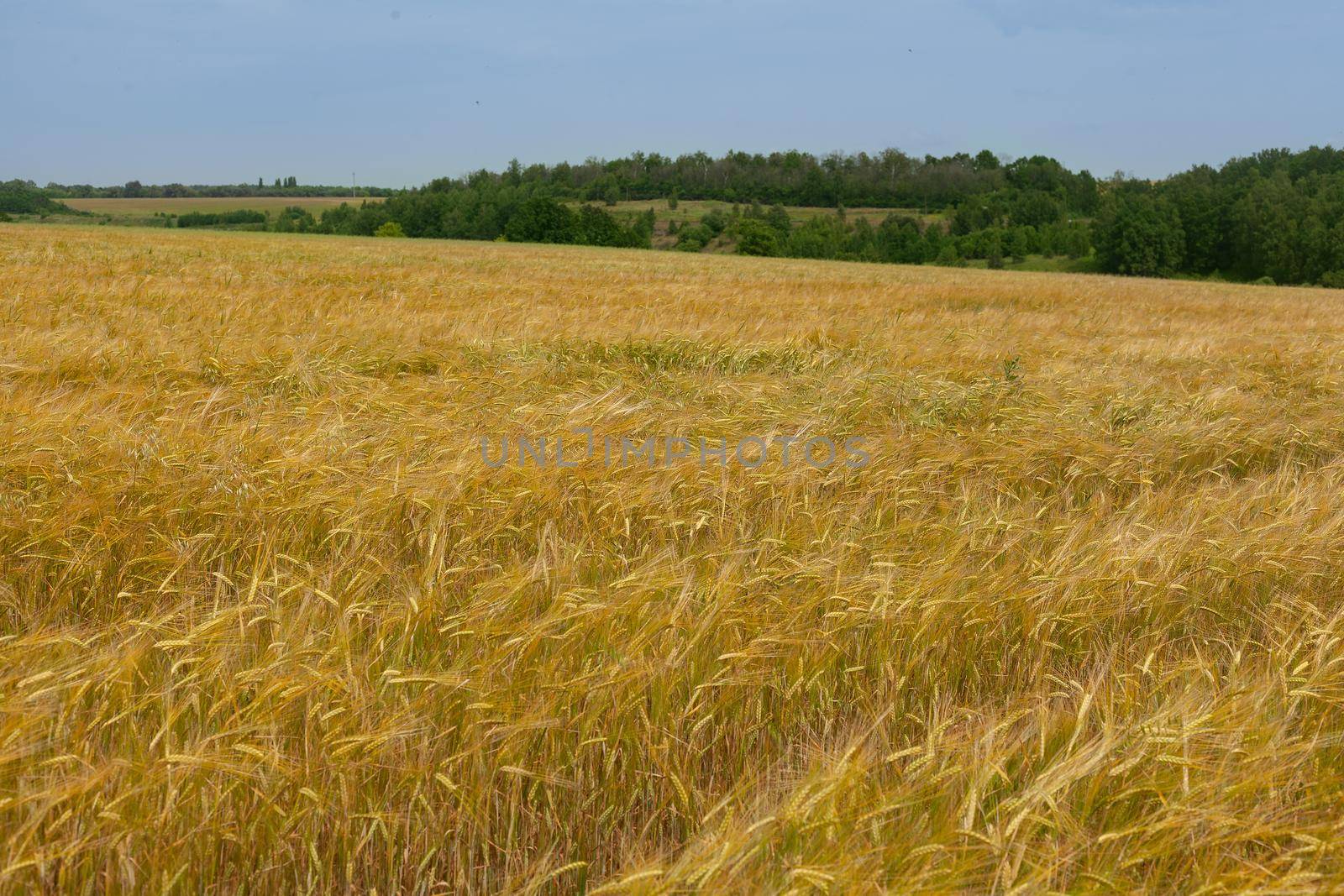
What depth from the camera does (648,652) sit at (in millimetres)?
1622

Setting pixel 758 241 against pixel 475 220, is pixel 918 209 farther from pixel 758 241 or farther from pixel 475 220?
pixel 475 220

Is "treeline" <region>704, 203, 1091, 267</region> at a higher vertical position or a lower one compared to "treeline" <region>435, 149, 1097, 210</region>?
lower

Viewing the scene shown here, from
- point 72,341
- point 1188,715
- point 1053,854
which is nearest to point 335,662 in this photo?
point 1053,854

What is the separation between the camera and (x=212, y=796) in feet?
3.99

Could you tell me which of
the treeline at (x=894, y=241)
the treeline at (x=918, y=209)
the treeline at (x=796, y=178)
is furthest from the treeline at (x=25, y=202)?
the treeline at (x=894, y=241)

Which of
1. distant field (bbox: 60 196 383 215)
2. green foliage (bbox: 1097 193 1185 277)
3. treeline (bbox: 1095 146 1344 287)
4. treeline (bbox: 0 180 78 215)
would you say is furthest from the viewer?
distant field (bbox: 60 196 383 215)

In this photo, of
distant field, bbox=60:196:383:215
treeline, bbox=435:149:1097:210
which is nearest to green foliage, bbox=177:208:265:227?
distant field, bbox=60:196:383:215

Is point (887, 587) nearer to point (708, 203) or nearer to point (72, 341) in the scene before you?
point (72, 341)

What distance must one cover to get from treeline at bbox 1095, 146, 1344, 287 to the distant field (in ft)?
241

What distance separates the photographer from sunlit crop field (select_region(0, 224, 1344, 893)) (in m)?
1.15

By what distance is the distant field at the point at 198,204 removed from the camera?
285 feet

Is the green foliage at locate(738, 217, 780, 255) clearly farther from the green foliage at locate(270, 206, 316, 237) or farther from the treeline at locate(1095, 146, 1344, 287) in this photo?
the green foliage at locate(270, 206, 316, 237)

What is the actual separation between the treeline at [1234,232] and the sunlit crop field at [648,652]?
6442 cm

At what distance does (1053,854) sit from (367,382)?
12.3 feet
